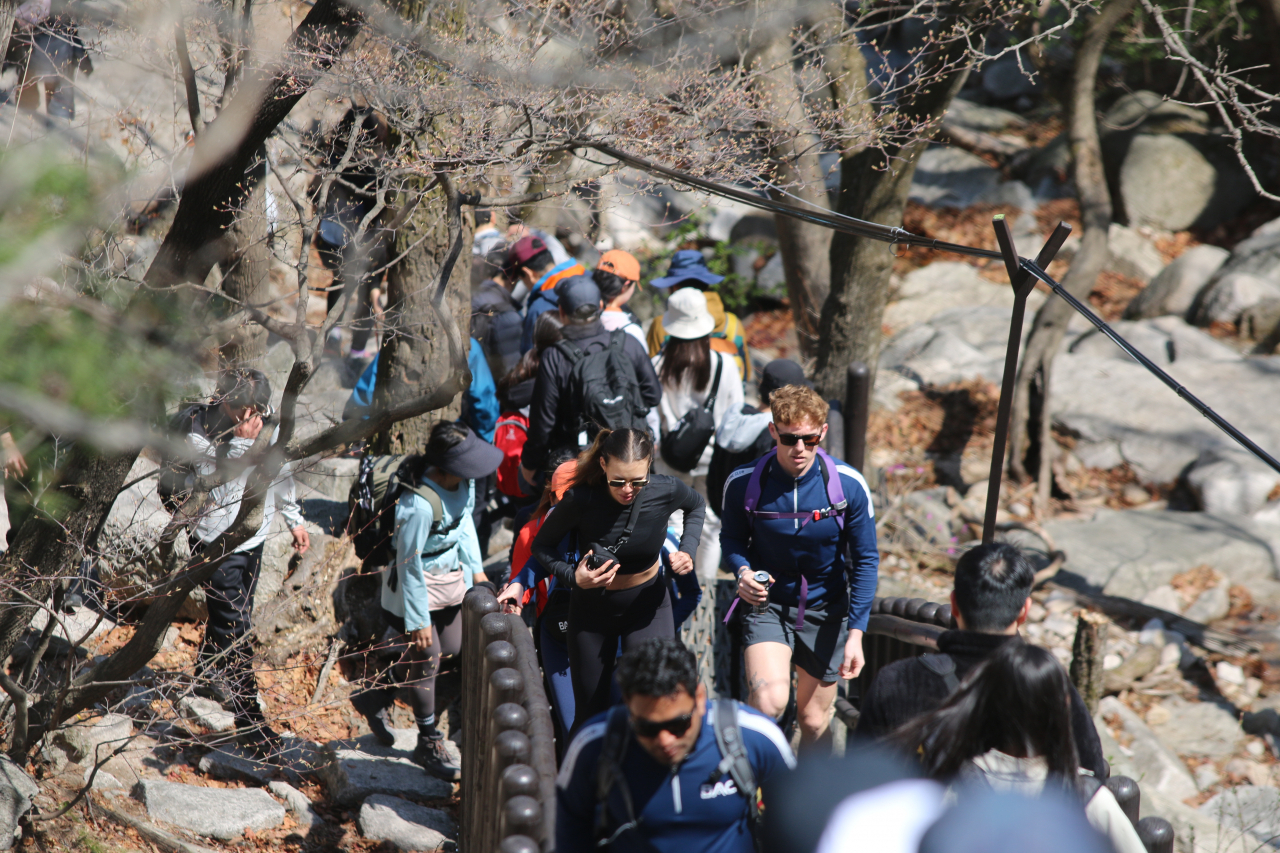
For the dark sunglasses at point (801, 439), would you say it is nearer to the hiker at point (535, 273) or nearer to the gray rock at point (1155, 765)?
the hiker at point (535, 273)

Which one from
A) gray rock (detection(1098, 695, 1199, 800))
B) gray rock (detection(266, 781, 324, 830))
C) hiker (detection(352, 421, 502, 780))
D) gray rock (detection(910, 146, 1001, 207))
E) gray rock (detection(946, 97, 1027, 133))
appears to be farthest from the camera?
gray rock (detection(946, 97, 1027, 133))

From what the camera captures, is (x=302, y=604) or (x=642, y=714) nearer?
(x=642, y=714)

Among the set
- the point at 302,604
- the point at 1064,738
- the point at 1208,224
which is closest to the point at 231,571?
the point at 302,604

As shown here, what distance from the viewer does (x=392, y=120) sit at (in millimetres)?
4613

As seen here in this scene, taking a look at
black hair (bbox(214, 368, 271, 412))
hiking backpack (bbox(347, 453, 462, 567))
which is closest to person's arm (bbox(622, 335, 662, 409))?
hiking backpack (bbox(347, 453, 462, 567))

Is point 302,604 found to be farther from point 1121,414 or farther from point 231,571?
point 1121,414

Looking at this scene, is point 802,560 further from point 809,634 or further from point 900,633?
point 900,633

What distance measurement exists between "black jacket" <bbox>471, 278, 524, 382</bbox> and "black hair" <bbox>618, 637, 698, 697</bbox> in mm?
4653

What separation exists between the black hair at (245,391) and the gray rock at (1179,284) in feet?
35.5

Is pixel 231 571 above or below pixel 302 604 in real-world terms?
above

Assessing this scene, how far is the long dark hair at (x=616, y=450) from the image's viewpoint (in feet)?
12.3

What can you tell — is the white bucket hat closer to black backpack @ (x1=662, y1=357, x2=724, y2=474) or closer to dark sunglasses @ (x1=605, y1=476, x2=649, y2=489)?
black backpack @ (x1=662, y1=357, x2=724, y2=474)

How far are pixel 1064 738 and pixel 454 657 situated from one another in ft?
13.4

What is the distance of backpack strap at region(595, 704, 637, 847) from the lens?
2480 millimetres
